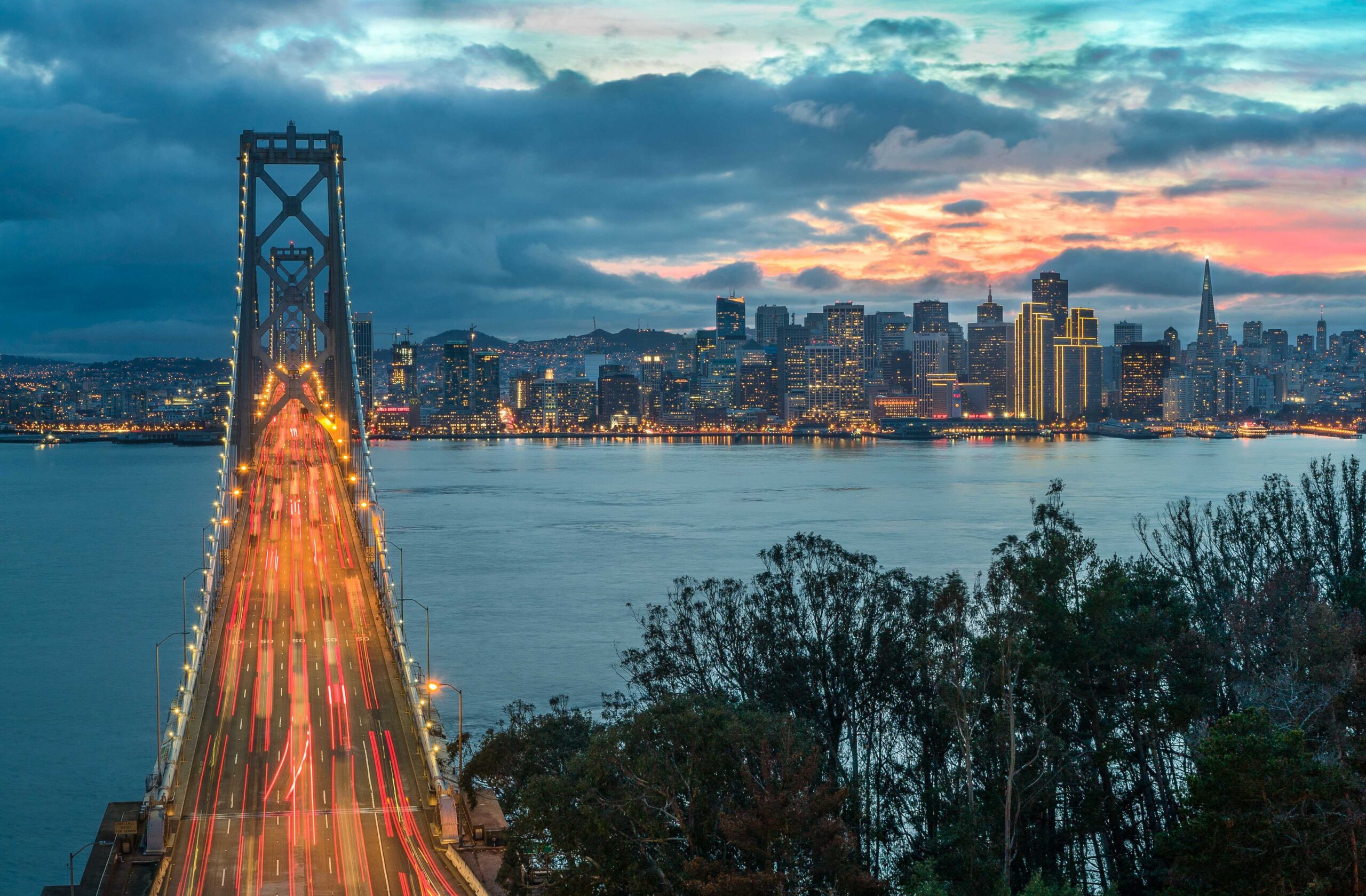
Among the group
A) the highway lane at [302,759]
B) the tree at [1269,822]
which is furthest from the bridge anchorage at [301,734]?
the tree at [1269,822]

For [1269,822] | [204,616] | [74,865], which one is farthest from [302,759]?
[1269,822]

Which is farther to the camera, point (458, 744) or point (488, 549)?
point (488, 549)

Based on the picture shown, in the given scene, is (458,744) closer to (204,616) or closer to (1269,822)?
(204,616)

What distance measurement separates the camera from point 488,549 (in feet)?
168

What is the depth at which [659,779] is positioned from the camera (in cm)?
1288

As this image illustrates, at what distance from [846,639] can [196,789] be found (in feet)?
29.6

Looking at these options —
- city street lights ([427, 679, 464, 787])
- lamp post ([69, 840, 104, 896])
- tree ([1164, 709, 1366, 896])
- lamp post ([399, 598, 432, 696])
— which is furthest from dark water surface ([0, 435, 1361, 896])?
tree ([1164, 709, 1366, 896])

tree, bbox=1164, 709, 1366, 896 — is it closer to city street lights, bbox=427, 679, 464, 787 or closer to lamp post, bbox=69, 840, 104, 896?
city street lights, bbox=427, 679, 464, 787

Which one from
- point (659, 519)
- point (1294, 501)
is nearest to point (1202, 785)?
point (1294, 501)

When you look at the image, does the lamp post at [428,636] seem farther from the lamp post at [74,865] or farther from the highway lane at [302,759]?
the lamp post at [74,865]

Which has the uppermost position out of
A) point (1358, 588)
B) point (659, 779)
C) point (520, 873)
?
point (1358, 588)

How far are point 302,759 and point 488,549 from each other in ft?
111

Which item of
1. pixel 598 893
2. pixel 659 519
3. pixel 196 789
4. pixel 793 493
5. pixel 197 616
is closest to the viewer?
pixel 598 893

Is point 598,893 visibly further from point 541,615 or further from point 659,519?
point 659,519
